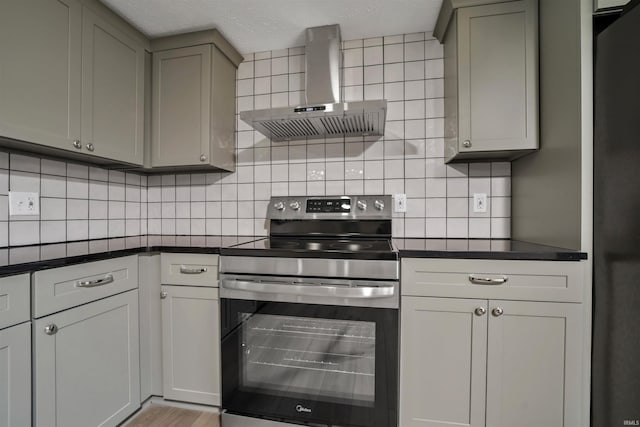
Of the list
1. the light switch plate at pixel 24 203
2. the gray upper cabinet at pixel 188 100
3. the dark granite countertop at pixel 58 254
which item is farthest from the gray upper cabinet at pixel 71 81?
Answer: the dark granite countertop at pixel 58 254

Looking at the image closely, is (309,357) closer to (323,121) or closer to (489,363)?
(489,363)

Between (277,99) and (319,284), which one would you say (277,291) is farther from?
(277,99)

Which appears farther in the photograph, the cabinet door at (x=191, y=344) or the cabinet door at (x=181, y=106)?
the cabinet door at (x=181, y=106)

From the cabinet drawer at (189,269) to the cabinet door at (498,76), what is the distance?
4.79ft

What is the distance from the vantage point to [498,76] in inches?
57.9

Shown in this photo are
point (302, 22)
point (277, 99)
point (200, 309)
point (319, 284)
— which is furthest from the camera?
point (277, 99)

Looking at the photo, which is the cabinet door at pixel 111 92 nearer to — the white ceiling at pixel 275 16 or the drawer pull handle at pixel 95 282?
the white ceiling at pixel 275 16

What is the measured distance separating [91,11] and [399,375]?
2.31 m

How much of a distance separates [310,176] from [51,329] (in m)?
1.47

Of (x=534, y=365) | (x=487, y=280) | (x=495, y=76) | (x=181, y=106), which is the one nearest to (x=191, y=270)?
(x=181, y=106)

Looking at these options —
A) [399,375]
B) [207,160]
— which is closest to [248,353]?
[399,375]

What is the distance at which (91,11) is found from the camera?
1.46 meters

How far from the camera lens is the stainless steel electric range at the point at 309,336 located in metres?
1.26

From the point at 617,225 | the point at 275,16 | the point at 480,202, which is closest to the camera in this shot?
the point at 617,225
